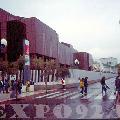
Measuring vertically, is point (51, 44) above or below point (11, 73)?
above

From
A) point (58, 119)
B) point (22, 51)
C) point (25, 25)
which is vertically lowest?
point (58, 119)

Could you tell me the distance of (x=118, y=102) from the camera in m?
21.1

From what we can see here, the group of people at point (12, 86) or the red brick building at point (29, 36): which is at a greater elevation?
the red brick building at point (29, 36)

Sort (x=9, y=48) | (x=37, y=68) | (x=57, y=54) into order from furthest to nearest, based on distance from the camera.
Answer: (x=57, y=54) → (x=37, y=68) → (x=9, y=48)

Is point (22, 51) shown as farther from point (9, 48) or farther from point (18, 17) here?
point (18, 17)

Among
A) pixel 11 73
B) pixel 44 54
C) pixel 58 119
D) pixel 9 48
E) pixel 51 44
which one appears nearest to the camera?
pixel 58 119

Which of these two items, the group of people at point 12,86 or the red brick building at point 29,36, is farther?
the red brick building at point 29,36

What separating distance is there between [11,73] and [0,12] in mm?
22593

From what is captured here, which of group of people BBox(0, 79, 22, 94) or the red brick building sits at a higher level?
the red brick building

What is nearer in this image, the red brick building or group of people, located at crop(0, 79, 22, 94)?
group of people, located at crop(0, 79, 22, 94)

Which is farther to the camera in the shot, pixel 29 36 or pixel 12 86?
pixel 29 36

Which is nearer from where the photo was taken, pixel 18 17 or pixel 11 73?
Answer: pixel 11 73

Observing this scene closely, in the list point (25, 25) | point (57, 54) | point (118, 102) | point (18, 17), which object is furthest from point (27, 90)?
point (57, 54)

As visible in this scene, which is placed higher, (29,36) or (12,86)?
(29,36)
